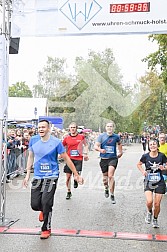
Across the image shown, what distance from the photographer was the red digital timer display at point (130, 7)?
22.8 ft

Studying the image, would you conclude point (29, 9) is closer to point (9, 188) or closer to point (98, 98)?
point (9, 188)

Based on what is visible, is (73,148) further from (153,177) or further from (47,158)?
(47,158)

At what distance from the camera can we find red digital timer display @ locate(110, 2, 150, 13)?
6.95 m

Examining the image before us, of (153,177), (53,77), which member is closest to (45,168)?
(153,177)

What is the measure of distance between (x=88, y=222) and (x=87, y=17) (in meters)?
3.71

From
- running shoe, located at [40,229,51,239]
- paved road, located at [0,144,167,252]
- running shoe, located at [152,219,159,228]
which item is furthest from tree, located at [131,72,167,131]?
running shoe, located at [40,229,51,239]

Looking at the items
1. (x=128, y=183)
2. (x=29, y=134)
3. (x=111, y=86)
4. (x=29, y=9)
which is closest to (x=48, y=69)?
(x=111, y=86)

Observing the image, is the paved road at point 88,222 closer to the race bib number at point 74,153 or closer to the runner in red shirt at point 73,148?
the runner in red shirt at point 73,148

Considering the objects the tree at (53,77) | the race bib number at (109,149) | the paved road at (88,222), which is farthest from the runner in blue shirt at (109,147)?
the tree at (53,77)

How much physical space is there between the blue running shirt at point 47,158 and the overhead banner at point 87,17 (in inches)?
87.9

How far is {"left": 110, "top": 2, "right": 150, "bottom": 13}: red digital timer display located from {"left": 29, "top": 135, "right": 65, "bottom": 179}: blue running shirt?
2.64m

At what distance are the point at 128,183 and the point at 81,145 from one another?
Result: 11.5 feet

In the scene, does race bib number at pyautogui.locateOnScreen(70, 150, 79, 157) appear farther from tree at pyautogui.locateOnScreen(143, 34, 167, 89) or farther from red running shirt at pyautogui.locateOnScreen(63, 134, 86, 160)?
tree at pyautogui.locateOnScreen(143, 34, 167, 89)

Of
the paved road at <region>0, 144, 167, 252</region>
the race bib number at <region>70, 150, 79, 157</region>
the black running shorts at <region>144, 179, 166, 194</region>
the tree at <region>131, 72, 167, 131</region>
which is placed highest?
the tree at <region>131, 72, 167, 131</region>
